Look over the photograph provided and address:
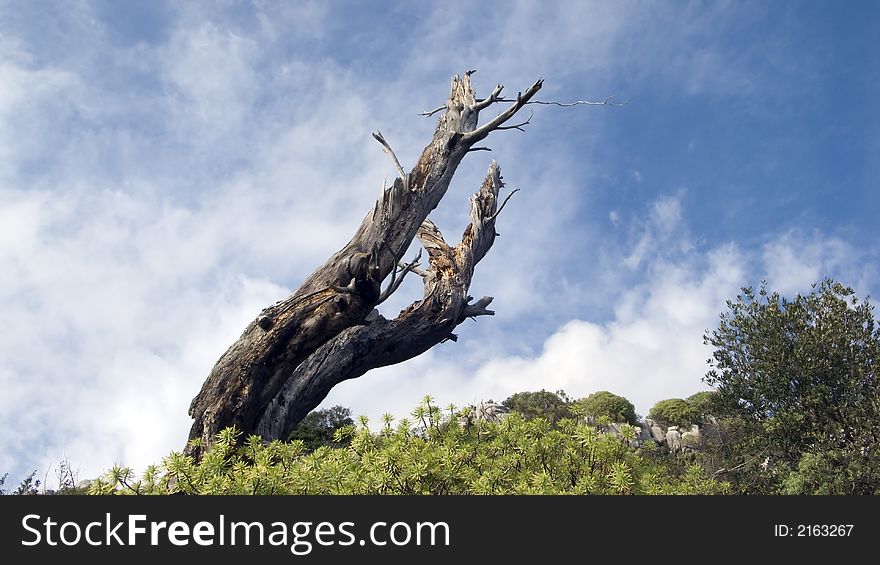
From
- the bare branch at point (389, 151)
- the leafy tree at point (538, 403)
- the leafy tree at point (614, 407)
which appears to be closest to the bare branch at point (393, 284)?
the bare branch at point (389, 151)

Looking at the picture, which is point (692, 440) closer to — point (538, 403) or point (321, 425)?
point (538, 403)

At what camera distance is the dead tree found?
1043 cm

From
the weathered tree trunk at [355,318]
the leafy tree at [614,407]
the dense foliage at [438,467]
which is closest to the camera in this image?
the dense foliage at [438,467]

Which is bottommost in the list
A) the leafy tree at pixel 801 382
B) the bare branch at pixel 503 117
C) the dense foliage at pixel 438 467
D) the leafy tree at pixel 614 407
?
the dense foliage at pixel 438 467

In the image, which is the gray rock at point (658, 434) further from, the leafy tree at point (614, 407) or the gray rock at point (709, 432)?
the gray rock at point (709, 432)

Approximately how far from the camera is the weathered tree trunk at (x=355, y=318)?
1043cm

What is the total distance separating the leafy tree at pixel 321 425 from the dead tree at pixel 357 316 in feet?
21.3

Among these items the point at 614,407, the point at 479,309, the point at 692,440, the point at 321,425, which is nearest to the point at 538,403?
the point at 614,407

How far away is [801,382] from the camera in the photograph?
1741 centimetres

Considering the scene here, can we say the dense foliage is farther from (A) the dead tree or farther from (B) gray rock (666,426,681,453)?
(B) gray rock (666,426,681,453)
